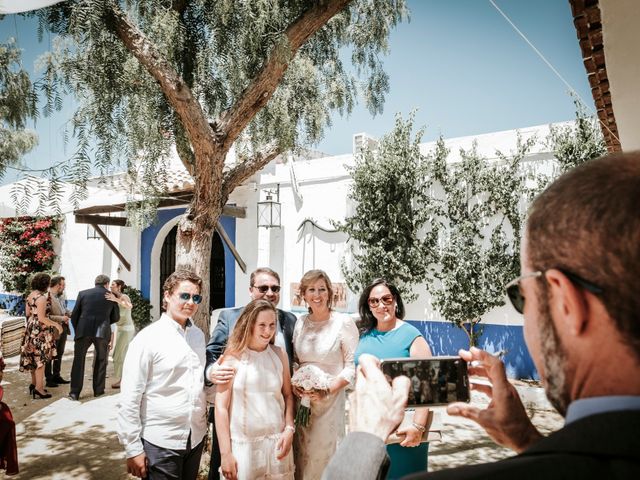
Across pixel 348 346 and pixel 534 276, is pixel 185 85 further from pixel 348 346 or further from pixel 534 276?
pixel 534 276

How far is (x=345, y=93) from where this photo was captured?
5.41 metres

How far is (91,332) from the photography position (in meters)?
6.78

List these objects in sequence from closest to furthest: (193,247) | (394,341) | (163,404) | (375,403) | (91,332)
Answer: (375,403) → (163,404) → (394,341) → (193,247) → (91,332)

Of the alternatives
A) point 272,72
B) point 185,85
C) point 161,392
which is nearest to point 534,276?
point 161,392

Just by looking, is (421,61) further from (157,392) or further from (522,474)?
(522,474)

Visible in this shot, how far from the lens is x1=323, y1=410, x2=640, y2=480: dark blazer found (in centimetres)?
54

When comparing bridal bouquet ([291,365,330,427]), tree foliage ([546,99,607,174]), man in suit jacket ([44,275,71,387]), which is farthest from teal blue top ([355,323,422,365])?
man in suit jacket ([44,275,71,387])

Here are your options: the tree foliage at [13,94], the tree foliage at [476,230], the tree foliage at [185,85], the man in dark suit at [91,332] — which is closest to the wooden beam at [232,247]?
the man in dark suit at [91,332]

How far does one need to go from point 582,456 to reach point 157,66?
4095 mm

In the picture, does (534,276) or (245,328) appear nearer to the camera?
(534,276)

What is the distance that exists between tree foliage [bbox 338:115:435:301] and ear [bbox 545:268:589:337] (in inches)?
275

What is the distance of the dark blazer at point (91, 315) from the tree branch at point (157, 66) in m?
4.15

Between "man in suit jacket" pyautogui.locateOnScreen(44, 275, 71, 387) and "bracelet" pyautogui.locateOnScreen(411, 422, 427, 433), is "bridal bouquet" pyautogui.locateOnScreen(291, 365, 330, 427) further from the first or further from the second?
"man in suit jacket" pyautogui.locateOnScreen(44, 275, 71, 387)

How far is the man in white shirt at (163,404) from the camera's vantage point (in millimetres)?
2631
